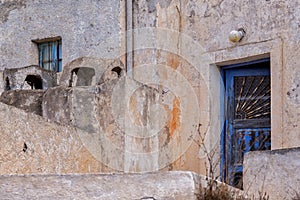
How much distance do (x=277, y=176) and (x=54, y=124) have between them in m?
2.49

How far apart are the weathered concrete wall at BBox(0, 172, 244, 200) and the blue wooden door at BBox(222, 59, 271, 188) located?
3.71 meters

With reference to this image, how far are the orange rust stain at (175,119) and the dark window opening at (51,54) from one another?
2802mm

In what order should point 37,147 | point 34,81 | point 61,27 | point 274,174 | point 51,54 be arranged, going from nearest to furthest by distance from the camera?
point 274,174, point 37,147, point 34,81, point 61,27, point 51,54

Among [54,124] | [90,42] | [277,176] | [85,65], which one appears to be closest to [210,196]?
[277,176]

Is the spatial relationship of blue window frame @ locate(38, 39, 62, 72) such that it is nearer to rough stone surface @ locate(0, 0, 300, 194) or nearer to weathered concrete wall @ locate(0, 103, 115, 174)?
rough stone surface @ locate(0, 0, 300, 194)

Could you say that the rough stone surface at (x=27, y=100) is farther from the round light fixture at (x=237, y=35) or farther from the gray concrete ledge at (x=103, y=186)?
the gray concrete ledge at (x=103, y=186)

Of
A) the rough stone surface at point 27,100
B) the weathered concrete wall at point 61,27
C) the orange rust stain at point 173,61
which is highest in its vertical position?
the weathered concrete wall at point 61,27

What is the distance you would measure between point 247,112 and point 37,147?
2.96 metres

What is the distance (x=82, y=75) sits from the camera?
8453mm

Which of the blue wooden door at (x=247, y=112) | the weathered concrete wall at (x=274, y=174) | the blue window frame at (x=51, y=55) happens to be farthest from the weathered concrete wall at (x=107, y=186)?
the blue window frame at (x=51, y=55)

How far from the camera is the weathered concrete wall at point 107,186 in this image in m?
2.90

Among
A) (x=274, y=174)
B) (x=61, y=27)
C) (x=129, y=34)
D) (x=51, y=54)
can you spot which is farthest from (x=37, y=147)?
(x=51, y=54)

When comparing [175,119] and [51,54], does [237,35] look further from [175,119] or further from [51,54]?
[51,54]

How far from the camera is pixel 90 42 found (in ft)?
31.5
